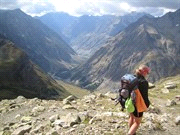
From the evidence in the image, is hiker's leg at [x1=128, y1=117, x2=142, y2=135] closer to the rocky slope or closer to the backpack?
the backpack

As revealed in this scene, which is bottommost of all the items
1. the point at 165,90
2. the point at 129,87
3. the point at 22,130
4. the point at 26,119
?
the point at 165,90

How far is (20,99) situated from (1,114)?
5630 millimetres

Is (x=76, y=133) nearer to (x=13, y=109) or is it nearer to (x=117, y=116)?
(x=117, y=116)

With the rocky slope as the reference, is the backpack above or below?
above

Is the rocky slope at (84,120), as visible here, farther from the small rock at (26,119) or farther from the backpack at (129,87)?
the backpack at (129,87)

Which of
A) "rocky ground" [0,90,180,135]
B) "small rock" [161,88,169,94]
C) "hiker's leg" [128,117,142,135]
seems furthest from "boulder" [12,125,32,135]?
"small rock" [161,88,169,94]

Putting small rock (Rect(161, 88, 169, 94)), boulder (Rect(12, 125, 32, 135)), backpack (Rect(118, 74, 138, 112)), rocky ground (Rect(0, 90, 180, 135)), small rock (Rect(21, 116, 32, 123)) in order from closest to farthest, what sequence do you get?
1. backpack (Rect(118, 74, 138, 112))
2. rocky ground (Rect(0, 90, 180, 135))
3. boulder (Rect(12, 125, 32, 135))
4. small rock (Rect(21, 116, 32, 123))
5. small rock (Rect(161, 88, 169, 94))

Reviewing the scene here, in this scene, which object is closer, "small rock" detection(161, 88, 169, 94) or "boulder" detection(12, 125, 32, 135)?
"boulder" detection(12, 125, 32, 135)

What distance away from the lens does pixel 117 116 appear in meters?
21.1

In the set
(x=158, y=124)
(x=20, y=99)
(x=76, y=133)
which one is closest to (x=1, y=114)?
(x=20, y=99)

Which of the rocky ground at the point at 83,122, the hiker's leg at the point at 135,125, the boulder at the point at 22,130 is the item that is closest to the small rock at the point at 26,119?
the rocky ground at the point at 83,122

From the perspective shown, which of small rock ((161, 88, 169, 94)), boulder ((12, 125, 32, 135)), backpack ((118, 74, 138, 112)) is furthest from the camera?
small rock ((161, 88, 169, 94))

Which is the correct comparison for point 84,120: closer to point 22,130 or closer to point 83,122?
point 83,122

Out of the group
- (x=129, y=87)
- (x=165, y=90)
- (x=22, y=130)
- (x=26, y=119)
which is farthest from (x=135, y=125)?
(x=165, y=90)
